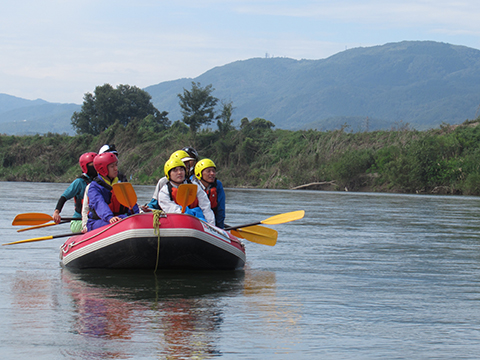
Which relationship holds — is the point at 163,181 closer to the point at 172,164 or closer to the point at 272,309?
the point at 172,164

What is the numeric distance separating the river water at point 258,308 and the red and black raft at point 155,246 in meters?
0.17

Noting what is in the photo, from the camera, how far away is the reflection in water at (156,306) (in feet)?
15.1

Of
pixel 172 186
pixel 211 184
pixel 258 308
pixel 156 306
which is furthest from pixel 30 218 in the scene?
pixel 258 308

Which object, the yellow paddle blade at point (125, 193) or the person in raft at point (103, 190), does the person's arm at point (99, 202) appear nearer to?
the person in raft at point (103, 190)

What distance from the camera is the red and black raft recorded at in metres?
7.26

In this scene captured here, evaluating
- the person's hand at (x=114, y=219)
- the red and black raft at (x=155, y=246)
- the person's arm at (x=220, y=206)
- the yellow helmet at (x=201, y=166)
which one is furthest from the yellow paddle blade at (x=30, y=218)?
the person's arm at (x=220, y=206)

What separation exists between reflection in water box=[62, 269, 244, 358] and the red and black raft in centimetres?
14

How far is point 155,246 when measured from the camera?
24.2 feet

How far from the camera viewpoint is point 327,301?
20.5ft

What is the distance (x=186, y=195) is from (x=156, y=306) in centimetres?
190

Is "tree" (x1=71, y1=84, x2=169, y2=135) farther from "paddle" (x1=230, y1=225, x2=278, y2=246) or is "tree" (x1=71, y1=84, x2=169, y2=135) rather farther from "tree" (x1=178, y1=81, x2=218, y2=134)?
"paddle" (x1=230, y1=225, x2=278, y2=246)

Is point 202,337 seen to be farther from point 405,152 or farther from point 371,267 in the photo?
point 405,152

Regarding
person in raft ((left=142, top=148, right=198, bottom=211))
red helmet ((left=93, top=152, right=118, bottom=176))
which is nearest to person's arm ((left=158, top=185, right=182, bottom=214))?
person in raft ((left=142, top=148, right=198, bottom=211))

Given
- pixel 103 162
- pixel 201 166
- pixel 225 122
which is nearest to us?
pixel 103 162
